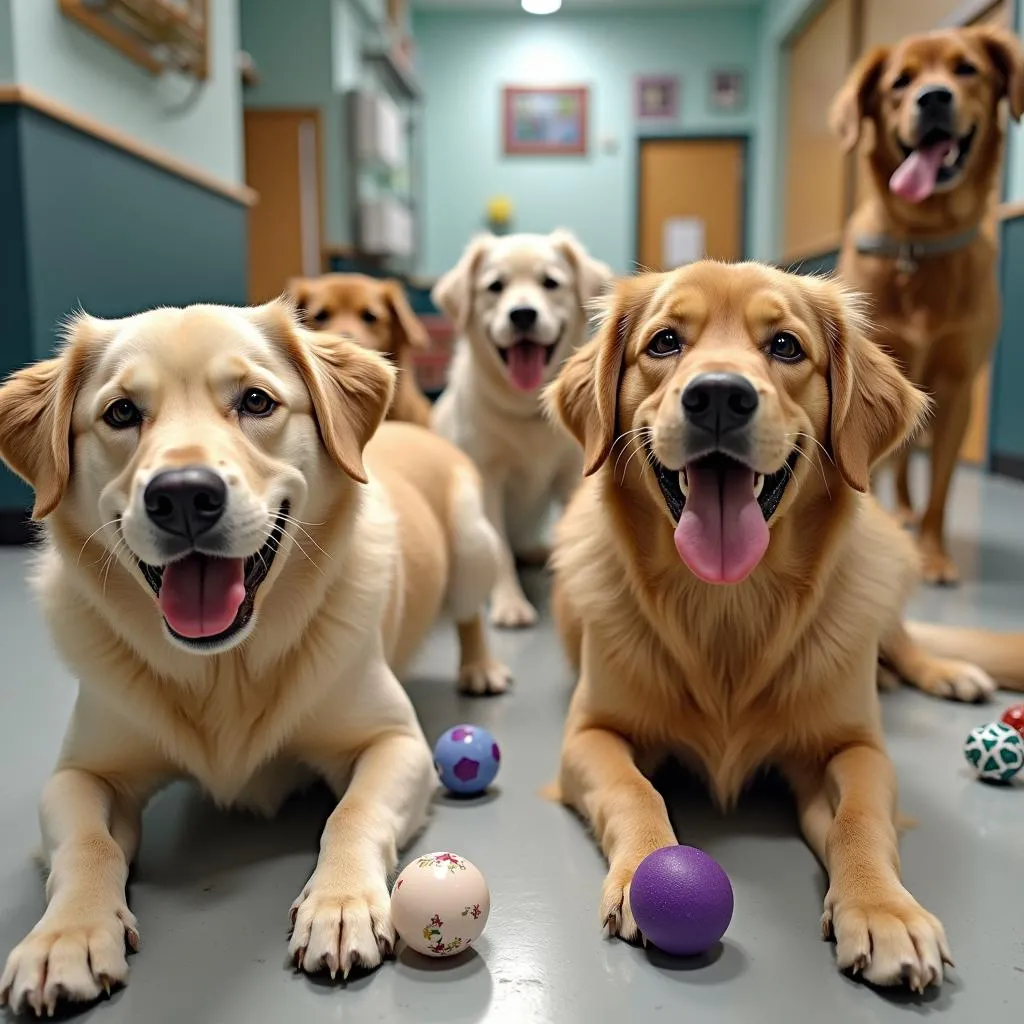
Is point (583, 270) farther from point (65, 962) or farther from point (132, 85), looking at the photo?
point (65, 962)

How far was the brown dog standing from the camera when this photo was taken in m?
3.15

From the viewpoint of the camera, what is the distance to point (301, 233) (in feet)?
27.5

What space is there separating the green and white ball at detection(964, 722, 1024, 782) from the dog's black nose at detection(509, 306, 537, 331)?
6.45 feet

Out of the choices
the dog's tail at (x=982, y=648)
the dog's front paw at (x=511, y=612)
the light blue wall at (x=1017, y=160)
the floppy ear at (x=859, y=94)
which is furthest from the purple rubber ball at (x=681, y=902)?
the light blue wall at (x=1017, y=160)

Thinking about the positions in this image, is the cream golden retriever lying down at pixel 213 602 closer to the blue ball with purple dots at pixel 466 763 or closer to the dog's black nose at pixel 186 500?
the dog's black nose at pixel 186 500

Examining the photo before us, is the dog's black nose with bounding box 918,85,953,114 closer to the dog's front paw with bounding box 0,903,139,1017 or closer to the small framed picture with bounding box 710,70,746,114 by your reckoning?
the dog's front paw with bounding box 0,903,139,1017

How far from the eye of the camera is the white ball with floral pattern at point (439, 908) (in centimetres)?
112

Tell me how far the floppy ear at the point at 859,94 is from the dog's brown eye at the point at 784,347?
7.51 feet

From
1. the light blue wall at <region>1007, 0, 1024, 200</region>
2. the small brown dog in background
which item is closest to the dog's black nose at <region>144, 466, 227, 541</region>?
the small brown dog in background

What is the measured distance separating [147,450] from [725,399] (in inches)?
29.5

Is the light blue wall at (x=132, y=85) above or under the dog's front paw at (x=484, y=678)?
above

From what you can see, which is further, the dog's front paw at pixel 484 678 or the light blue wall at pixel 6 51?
the light blue wall at pixel 6 51

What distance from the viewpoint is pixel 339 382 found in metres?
1.51

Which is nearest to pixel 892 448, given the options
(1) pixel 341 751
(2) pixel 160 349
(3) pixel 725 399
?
(3) pixel 725 399
